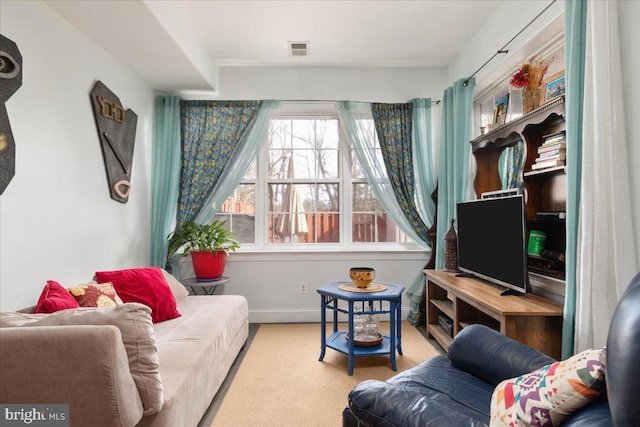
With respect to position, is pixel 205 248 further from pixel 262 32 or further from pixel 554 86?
pixel 554 86

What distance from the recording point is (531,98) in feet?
8.92

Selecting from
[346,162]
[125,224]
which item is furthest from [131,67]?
[346,162]

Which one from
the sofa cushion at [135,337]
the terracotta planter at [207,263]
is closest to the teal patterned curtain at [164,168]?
the terracotta planter at [207,263]

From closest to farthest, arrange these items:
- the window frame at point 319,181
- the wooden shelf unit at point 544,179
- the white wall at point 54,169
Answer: the white wall at point 54,169
the wooden shelf unit at point 544,179
the window frame at point 319,181

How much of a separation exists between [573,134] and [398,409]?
63.3 inches

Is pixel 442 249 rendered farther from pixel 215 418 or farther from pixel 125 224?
pixel 125 224

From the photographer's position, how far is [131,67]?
3.48 metres

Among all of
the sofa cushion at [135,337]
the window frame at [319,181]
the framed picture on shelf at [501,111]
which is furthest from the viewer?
the window frame at [319,181]

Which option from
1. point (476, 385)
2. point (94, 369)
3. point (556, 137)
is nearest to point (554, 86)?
point (556, 137)

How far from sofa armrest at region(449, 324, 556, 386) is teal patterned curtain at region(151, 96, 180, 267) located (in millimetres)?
3094

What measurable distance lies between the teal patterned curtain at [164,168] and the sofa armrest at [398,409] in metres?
3.01

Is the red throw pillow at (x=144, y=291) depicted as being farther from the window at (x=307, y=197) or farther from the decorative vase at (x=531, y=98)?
the decorative vase at (x=531, y=98)

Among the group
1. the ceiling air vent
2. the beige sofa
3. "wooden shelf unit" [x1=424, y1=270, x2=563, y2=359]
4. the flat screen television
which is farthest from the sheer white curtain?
the ceiling air vent

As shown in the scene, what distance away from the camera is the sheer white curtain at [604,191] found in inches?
70.9
